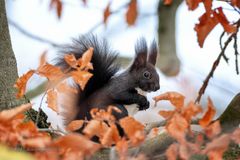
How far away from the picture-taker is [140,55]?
382 cm

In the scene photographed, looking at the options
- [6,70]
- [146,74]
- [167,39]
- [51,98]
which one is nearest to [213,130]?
[51,98]

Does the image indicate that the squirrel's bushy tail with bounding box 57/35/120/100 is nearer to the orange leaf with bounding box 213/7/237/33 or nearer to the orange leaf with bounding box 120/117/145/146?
the orange leaf with bounding box 213/7/237/33

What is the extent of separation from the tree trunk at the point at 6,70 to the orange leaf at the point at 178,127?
3.56ft

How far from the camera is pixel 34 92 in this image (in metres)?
4.12

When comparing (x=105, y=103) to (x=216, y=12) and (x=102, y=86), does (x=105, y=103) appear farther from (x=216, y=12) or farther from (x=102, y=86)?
(x=216, y=12)

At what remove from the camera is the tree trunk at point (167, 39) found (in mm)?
4373

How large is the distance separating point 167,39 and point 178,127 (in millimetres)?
2887

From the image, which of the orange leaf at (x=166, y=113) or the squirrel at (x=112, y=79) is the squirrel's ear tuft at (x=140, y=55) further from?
the orange leaf at (x=166, y=113)

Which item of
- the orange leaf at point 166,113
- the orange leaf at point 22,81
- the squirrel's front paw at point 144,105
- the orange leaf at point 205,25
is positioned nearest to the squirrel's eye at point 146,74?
the squirrel's front paw at point 144,105

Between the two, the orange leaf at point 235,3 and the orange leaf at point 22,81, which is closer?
the orange leaf at point 22,81

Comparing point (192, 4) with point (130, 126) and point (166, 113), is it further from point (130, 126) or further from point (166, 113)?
point (130, 126)

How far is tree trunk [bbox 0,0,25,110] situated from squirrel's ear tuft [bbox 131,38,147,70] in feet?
4.05

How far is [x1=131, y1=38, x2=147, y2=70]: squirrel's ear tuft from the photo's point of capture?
3814 millimetres

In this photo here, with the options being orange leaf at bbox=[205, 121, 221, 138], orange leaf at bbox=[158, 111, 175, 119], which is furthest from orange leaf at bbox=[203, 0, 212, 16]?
orange leaf at bbox=[205, 121, 221, 138]
